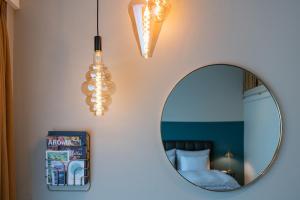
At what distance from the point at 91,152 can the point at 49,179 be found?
287mm

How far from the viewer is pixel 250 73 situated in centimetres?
154

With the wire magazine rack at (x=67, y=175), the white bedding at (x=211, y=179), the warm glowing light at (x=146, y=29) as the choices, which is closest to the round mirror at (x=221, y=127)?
the white bedding at (x=211, y=179)

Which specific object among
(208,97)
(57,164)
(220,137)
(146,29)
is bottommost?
(57,164)

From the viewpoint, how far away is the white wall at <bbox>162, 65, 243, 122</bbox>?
153 centimetres

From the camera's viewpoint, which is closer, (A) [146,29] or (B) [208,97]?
(A) [146,29]

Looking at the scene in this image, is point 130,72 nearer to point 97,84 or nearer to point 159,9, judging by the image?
point 97,84

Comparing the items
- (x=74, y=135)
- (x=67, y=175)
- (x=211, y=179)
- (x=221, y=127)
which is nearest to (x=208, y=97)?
(x=221, y=127)

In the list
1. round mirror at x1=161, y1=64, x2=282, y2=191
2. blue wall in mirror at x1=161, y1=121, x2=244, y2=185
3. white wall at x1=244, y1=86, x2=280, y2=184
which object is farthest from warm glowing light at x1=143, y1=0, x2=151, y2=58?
white wall at x1=244, y1=86, x2=280, y2=184

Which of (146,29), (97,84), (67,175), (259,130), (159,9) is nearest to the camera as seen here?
(159,9)

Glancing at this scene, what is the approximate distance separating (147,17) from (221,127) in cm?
86

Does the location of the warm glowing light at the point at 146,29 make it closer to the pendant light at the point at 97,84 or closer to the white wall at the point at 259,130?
the pendant light at the point at 97,84

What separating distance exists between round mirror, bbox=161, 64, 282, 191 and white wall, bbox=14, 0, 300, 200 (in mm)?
62

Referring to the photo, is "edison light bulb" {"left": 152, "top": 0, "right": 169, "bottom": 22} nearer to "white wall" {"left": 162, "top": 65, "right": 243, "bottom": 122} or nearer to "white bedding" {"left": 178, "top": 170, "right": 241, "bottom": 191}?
"white wall" {"left": 162, "top": 65, "right": 243, "bottom": 122}

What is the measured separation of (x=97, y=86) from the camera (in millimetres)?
1341
